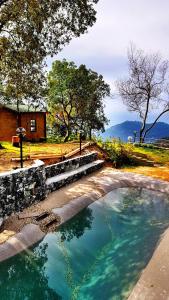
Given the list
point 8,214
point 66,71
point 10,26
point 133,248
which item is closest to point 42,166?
point 8,214

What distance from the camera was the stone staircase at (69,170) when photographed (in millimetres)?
16505

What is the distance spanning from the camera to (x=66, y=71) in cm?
3800

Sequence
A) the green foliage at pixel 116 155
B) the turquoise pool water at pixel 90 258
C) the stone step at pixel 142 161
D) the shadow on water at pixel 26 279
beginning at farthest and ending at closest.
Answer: the stone step at pixel 142 161 → the green foliage at pixel 116 155 → the turquoise pool water at pixel 90 258 → the shadow on water at pixel 26 279

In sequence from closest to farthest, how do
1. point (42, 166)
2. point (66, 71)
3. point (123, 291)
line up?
point (123, 291), point (42, 166), point (66, 71)

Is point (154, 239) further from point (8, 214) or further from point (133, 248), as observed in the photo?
point (8, 214)

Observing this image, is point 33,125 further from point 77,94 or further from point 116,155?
point 116,155

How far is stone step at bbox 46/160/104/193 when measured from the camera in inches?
632

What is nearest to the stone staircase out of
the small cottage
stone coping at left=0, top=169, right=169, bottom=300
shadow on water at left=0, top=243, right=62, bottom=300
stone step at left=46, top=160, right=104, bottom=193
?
stone step at left=46, top=160, right=104, bottom=193

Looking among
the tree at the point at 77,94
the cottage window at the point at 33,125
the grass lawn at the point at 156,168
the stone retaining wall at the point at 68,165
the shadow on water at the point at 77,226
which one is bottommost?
the shadow on water at the point at 77,226

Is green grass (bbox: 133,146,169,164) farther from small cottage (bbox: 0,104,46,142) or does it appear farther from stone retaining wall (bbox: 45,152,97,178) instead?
small cottage (bbox: 0,104,46,142)

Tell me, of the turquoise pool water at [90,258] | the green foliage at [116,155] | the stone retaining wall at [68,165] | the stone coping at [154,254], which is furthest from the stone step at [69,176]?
the green foliage at [116,155]

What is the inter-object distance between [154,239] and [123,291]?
3.85 meters

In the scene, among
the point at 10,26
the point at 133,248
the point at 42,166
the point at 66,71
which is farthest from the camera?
the point at 66,71

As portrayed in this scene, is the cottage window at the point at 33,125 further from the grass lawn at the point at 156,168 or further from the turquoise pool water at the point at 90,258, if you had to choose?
the turquoise pool water at the point at 90,258
